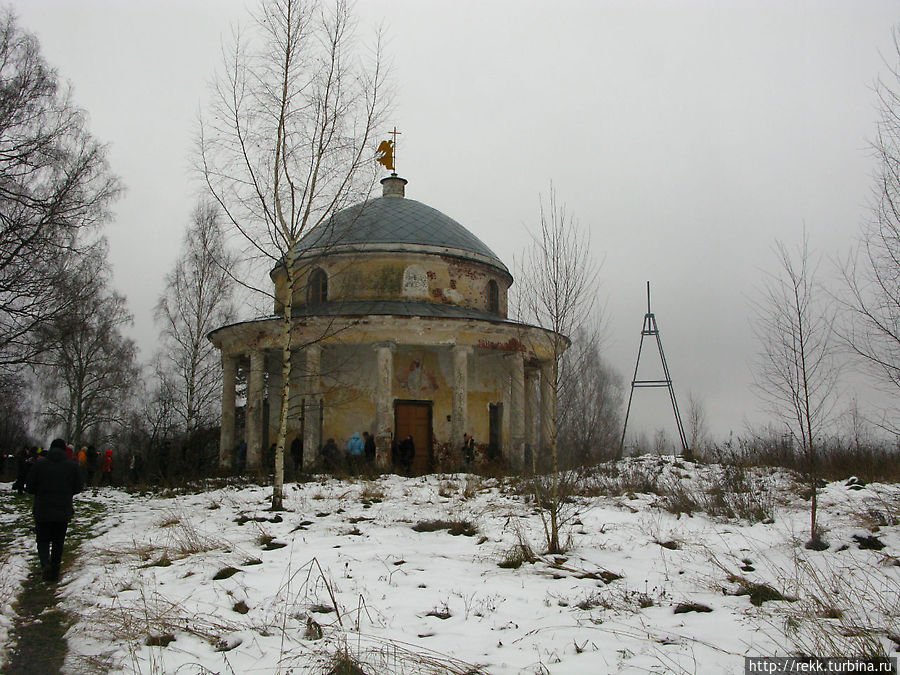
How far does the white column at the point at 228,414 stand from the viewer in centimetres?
2034

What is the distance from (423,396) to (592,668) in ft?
54.3

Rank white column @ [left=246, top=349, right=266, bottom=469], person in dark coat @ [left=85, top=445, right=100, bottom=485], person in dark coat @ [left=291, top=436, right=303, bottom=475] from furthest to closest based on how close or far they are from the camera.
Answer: person in dark coat @ [left=85, top=445, right=100, bottom=485] → person in dark coat @ [left=291, top=436, right=303, bottom=475] → white column @ [left=246, top=349, right=266, bottom=469]

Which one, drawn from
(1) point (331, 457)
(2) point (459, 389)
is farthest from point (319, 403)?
(2) point (459, 389)

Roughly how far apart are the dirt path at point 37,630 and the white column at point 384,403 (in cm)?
1049

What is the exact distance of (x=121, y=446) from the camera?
36.7 m

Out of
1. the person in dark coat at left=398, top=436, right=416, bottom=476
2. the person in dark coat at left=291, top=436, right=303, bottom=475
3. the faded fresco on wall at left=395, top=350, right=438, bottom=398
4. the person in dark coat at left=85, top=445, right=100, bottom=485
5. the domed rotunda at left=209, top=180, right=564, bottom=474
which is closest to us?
the domed rotunda at left=209, top=180, right=564, bottom=474

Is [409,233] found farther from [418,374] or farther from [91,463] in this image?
[91,463]

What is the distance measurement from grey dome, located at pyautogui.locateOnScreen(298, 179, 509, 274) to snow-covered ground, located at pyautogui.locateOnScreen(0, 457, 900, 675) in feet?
38.2

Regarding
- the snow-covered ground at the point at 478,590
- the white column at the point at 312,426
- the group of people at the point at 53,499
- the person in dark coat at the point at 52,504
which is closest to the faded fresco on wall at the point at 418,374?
the white column at the point at 312,426

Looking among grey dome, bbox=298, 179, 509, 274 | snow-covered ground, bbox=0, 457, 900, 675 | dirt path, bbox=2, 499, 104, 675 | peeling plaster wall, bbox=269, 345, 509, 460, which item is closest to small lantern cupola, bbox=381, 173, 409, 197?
grey dome, bbox=298, 179, 509, 274

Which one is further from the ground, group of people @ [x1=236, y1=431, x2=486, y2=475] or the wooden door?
the wooden door

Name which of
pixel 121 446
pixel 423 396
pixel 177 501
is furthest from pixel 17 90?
pixel 121 446

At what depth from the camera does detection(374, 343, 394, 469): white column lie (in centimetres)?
1830

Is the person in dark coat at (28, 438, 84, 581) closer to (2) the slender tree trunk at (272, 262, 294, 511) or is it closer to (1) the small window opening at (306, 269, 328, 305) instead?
(2) the slender tree trunk at (272, 262, 294, 511)
